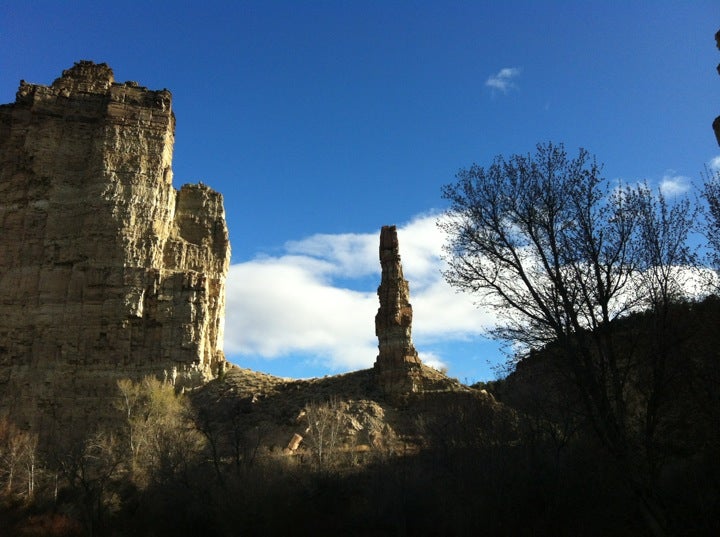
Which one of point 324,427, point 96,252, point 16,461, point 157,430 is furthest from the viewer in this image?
point 96,252

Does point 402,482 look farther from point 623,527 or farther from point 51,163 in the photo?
point 51,163

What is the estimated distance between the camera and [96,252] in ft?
136

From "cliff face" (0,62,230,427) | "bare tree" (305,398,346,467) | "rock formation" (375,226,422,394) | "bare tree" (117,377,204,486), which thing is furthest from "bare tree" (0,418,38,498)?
"rock formation" (375,226,422,394)

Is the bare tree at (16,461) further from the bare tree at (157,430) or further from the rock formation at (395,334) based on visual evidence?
the rock formation at (395,334)

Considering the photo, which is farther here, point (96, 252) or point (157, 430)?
point (96, 252)

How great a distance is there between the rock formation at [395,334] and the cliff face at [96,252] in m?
12.2

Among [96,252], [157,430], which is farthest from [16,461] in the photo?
[96,252]

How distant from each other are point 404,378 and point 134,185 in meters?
23.8

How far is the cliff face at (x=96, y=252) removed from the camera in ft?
128

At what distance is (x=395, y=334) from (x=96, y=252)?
2128cm

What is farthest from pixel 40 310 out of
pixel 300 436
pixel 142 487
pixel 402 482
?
pixel 402 482

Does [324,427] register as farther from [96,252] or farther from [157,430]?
[96,252]

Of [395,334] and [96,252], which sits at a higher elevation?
[96,252]

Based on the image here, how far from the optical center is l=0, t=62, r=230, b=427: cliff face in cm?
3912
